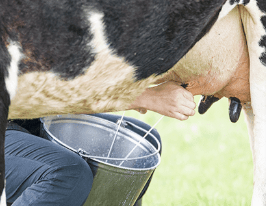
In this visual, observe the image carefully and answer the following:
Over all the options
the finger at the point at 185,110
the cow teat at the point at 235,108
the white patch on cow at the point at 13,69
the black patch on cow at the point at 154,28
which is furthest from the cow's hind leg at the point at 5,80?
the cow teat at the point at 235,108

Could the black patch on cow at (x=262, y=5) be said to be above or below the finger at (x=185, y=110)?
above

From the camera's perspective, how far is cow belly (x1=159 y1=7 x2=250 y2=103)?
43.4 inches

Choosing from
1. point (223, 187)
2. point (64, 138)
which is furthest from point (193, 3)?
point (223, 187)

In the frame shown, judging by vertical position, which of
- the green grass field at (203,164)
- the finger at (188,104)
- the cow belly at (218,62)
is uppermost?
the cow belly at (218,62)

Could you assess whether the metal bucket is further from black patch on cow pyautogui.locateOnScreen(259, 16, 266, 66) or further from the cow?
black patch on cow pyautogui.locateOnScreen(259, 16, 266, 66)

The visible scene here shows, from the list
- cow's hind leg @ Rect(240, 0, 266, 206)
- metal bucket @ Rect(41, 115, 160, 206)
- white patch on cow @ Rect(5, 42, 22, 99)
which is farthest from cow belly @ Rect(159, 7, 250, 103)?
white patch on cow @ Rect(5, 42, 22, 99)

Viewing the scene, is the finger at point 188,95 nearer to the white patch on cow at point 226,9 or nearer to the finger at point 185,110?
the finger at point 185,110

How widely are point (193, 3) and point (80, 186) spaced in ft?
2.22

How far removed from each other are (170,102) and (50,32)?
1.68ft

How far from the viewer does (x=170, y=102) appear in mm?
1189

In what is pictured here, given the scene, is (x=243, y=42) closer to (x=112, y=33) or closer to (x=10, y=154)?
(x=112, y=33)

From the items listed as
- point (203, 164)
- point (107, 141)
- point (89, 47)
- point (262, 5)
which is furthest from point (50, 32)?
point (203, 164)

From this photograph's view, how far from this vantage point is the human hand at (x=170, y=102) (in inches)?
46.3

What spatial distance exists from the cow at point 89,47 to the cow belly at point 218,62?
0.22 ft
